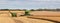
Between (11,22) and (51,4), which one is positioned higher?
(51,4)

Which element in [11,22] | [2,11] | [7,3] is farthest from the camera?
[2,11]

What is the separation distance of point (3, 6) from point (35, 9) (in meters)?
0.27

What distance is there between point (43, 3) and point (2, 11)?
0.36 meters

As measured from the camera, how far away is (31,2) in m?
0.97

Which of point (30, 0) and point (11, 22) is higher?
point (30, 0)

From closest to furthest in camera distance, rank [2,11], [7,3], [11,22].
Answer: [11,22] → [7,3] → [2,11]

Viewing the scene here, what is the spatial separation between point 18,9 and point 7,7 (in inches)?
3.9

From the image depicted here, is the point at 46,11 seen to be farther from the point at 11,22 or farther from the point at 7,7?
the point at 11,22

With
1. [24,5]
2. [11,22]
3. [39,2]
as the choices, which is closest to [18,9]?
[24,5]

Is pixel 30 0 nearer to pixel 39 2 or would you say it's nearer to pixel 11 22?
pixel 39 2

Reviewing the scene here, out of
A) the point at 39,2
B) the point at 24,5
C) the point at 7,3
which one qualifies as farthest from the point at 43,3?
the point at 7,3

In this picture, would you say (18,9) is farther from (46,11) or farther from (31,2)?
(46,11)

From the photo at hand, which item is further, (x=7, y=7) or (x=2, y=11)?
(x=2, y=11)

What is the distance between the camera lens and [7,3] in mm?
953
